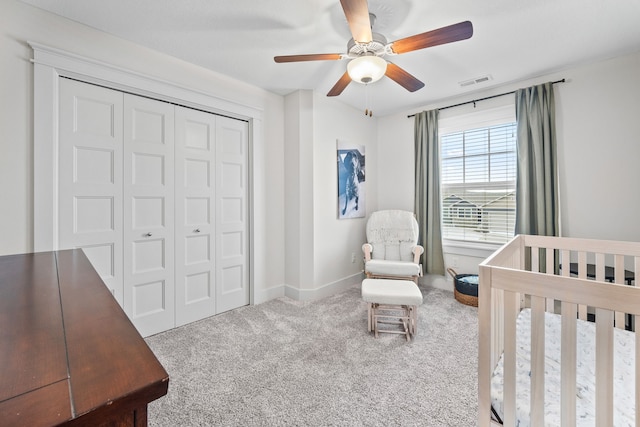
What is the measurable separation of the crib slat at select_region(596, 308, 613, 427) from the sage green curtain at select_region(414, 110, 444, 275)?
2.79 m

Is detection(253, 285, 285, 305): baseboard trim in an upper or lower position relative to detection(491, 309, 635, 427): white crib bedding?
lower

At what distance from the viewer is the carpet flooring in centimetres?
152

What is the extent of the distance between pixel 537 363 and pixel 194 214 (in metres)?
2.71

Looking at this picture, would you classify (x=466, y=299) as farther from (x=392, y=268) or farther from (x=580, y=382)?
(x=580, y=382)

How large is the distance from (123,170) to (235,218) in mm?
1110

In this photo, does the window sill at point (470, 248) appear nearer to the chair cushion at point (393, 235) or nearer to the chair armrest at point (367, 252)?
the chair cushion at point (393, 235)

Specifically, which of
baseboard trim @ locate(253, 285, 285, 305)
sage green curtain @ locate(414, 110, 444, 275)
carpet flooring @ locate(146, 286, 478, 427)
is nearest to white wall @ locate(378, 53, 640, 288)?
sage green curtain @ locate(414, 110, 444, 275)

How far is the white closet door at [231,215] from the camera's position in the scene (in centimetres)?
291

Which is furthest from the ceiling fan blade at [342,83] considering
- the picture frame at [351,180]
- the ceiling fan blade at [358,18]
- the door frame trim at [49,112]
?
the door frame trim at [49,112]

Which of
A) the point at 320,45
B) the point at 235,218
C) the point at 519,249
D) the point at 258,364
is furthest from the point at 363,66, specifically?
the point at 258,364

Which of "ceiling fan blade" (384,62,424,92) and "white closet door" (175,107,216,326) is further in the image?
"white closet door" (175,107,216,326)

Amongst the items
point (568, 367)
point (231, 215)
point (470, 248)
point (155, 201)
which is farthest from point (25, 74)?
point (470, 248)

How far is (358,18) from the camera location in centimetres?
153

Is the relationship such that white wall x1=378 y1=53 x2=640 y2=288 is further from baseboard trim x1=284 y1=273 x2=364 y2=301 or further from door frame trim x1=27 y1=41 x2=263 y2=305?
door frame trim x1=27 y1=41 x2=263 y2=305
